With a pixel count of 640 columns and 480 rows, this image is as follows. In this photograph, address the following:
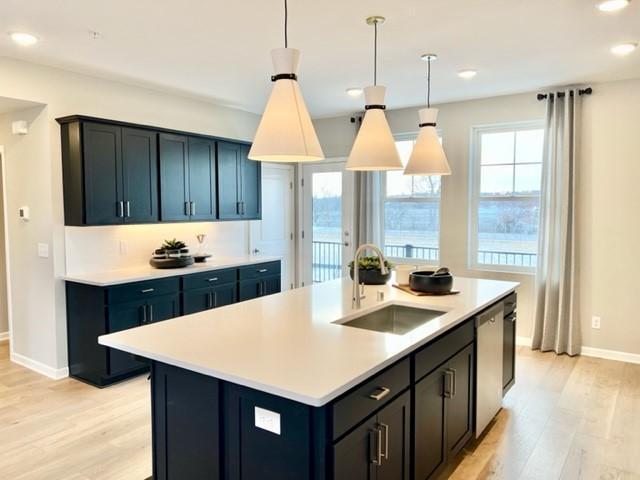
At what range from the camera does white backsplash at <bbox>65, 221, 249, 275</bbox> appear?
421cm

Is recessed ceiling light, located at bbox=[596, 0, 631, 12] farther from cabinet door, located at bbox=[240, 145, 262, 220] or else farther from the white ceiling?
cabinet door, located at bbox=[240, 145, 262, 220]

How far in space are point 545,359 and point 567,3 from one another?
130 inches

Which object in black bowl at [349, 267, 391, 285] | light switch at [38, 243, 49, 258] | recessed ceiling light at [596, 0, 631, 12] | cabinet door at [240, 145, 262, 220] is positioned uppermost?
recessed ceiling light at [596, 0, 631, 12]

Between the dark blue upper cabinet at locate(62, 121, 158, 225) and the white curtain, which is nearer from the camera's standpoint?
the dark blue upper cabinet at locate(62, 121, 158, 225)

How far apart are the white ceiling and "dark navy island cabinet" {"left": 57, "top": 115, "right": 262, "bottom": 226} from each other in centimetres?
55

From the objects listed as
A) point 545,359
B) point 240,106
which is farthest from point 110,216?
point 545,359

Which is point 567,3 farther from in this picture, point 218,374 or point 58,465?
point 58,465

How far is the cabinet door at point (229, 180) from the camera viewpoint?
17.1ft

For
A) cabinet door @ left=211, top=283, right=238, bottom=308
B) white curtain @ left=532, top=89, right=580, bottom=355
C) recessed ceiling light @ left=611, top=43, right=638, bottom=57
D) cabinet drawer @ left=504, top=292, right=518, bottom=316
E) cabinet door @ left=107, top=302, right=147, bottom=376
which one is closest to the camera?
cabinet drawer @ left=504, top=292, right=518, bottom=316

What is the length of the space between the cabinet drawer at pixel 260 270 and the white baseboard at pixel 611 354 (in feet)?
11.2

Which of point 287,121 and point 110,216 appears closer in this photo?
point 287,121

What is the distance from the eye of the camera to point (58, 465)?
2.76m

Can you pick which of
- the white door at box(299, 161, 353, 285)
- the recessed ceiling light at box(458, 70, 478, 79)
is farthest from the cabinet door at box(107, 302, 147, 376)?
the recessed ceiling light at box(458, 70, 478, 79)

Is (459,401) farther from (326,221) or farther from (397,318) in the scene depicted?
(326,221)
